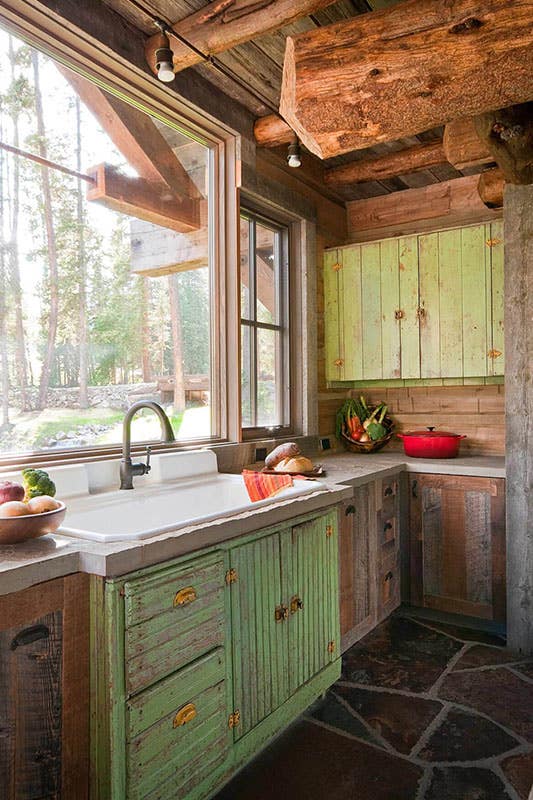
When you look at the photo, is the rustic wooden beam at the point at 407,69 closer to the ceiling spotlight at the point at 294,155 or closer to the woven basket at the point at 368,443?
the ceiling spotlight at the point at 294,155

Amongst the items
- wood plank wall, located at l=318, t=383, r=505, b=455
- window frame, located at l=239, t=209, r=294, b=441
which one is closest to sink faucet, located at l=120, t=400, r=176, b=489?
window frame, located at l=239, t=209, r=294, b=441

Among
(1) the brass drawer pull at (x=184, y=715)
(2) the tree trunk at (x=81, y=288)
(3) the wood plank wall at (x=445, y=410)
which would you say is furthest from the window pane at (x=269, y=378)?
(1) the brass drawer pull at (x=184, y=715)

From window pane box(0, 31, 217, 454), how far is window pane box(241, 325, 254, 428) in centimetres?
33

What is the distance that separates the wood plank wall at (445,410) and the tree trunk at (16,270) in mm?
2052

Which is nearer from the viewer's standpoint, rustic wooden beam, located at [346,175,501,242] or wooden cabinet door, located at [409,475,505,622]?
wooden cabinet door, located at [409,475,505,622]

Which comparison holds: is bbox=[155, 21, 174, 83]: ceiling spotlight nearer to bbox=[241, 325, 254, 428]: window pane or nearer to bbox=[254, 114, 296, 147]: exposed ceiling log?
bbox=[254, 114, 296, 147]: exposed ceiling log

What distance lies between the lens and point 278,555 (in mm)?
1897

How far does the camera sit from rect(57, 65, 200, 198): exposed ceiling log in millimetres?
2174

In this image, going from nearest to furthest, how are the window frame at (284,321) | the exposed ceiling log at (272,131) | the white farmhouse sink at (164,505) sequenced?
the white farmhouse sink at (164,505) < the exposed ceiling log at (272,131) < the window frame at (284,321)

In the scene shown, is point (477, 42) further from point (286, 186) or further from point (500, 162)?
point (286, 186)

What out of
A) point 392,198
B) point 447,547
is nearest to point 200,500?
point 447,547

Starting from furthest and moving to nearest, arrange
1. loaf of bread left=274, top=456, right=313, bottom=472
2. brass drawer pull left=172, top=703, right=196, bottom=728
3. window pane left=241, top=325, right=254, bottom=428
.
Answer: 1. window pane left=241, top=325, right=254, bottom=428
2. loaf of bread left=274, top=456, right=313, bottom=472
3. brass drawer pull left=172, top=703, right=196, bottom=728

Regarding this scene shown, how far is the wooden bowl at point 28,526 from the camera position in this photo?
126cm

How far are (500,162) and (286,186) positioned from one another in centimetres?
124
